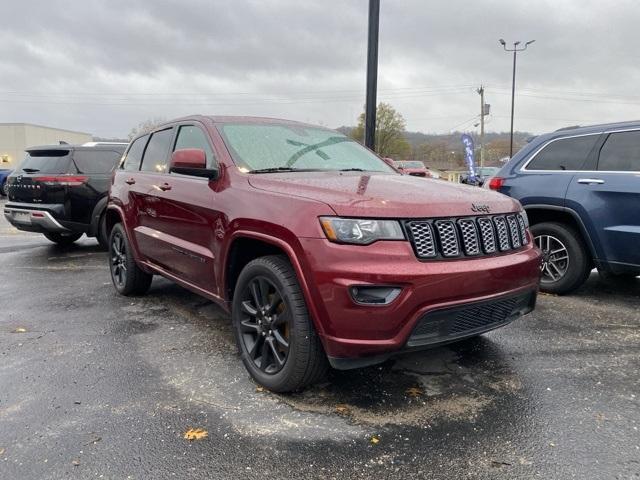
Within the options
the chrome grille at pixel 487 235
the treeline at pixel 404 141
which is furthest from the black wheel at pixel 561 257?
the treeline at pixel 404 141

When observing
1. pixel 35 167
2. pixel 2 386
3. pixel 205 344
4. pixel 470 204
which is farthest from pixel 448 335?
pixel 35 167

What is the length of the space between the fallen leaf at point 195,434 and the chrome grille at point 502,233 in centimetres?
201

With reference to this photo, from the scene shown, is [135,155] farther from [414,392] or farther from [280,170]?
[414,392]

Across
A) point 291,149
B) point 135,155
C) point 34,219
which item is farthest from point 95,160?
point 291,149

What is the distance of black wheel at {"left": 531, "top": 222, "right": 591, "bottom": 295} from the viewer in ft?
16.9

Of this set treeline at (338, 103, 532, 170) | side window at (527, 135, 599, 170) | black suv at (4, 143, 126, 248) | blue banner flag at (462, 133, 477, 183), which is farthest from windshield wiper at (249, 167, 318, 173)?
treeline at (338, 103, 532, 170)

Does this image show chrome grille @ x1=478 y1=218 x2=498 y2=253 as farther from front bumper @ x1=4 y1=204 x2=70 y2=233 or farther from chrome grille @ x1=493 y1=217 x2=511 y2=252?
front bumper @ x1=4 y1=204 x2=70 y2=233

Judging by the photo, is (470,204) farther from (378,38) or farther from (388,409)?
(378,38)

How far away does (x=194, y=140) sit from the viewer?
407 centimetres

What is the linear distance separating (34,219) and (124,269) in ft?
10.9

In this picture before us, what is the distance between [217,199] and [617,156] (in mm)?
3969

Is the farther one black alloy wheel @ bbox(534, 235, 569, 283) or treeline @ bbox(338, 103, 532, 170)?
treeline @ bbox(338, 103, 532, 170)

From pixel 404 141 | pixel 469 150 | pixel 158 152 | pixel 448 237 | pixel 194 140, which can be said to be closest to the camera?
pixel 448 237

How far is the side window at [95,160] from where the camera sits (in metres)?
7.90
